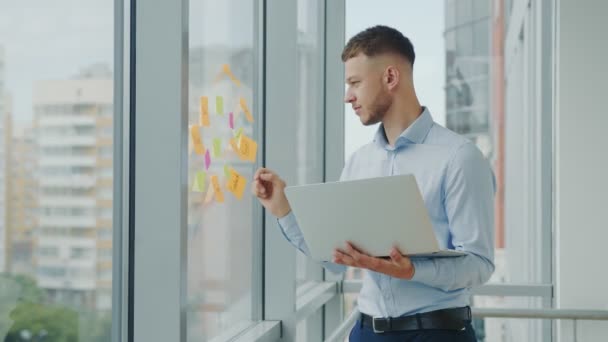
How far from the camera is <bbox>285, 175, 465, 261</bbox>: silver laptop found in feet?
4.91

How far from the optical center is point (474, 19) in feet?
11.8

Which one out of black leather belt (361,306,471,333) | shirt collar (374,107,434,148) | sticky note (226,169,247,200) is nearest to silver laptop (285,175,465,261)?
black leather belt (361,306,471,333)

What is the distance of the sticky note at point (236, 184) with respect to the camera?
2.30m

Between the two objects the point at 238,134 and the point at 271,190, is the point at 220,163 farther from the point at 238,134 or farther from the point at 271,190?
the point at 271,190

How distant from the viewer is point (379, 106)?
1.86 meters

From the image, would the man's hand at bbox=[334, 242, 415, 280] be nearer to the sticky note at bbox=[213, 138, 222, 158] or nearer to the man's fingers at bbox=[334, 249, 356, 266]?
the man's fingers at bbox=[334, 249, 356, 266]

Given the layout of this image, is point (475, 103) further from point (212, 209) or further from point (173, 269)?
point (173, 269)

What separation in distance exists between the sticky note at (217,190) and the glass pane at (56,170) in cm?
60

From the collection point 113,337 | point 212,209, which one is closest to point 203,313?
point 212,209

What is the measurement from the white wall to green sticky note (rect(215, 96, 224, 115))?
5.40 feet

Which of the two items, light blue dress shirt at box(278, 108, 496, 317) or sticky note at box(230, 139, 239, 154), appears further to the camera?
sticky note at box(230, 139, 239, 154)

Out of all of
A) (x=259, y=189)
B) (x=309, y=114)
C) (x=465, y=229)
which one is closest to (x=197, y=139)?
(x=259, y=189)

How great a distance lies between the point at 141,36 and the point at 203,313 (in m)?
0.83

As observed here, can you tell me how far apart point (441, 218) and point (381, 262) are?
22cm
